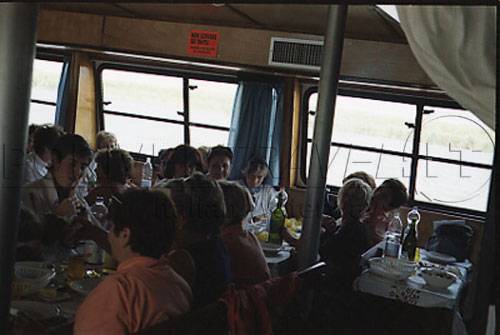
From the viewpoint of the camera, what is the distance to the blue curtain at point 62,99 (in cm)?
193

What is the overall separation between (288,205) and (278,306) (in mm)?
1024

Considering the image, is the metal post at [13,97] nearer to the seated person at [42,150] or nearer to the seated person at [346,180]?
the seated person at [42,150]

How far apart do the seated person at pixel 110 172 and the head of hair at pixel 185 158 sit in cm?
14

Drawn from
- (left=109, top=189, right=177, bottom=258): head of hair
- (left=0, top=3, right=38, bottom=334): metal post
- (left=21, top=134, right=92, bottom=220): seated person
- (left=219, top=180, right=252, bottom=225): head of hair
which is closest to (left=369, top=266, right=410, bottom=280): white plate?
(left=219, top=180, right=252, bottom=225): head of hair

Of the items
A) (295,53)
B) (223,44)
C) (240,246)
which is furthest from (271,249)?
(223,44)

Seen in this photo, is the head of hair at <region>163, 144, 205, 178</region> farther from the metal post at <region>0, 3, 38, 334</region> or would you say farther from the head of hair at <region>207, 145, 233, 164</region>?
the metal post at <region>0, 3, 38, 334</region>

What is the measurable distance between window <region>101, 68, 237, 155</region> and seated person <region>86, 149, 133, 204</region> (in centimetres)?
5

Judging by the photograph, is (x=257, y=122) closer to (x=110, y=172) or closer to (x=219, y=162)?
(x=219, y=162)

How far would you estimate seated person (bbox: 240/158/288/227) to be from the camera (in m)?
2.23

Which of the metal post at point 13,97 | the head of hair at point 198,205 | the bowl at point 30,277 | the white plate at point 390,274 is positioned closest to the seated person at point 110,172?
the head of hair at point 198,205

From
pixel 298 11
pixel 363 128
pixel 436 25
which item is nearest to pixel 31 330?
pixel 436 25

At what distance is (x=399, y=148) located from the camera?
211 cm

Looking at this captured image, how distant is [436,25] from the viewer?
3.21 ft

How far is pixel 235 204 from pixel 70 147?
2.19ft
